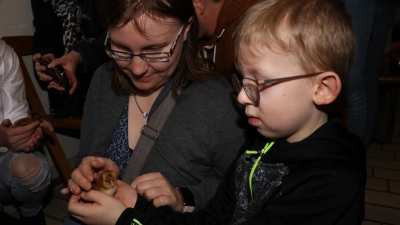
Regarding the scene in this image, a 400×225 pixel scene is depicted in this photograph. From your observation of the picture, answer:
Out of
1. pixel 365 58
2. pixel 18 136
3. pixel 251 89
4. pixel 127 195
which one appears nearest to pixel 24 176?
pixel 18 136

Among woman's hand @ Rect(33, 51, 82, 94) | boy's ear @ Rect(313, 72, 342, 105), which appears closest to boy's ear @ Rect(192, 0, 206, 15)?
woman's hand @ Rect(33, 51, 82, 94)

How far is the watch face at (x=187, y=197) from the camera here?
143 centimetres

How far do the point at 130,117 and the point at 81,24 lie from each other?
4.28 ft

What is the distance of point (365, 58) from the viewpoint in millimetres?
2059

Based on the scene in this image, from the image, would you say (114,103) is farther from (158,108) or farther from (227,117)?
(227,117)

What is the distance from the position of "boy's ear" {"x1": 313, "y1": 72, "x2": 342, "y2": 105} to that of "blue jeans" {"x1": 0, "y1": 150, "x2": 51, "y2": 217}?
179 cm

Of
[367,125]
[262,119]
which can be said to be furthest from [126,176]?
[367,125]

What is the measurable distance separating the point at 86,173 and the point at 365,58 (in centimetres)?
161

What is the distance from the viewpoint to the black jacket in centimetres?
98

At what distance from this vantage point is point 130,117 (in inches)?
64.4

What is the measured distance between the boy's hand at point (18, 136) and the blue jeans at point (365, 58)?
5.74 ft

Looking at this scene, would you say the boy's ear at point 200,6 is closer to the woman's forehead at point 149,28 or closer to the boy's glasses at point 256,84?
the woman's forehead at point 149,28

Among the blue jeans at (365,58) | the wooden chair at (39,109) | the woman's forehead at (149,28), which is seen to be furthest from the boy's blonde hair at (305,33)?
the wooden chair at (39,109)

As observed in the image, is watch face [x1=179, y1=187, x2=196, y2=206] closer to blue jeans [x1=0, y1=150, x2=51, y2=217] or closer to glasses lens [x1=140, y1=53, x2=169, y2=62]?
glasses lens [x1=140, y1=53, x2=169, y2=62]
